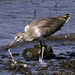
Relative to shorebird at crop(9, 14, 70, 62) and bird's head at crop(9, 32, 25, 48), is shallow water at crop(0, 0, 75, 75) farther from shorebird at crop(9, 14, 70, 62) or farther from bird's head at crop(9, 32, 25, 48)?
shorebird at crop(9, 14, 70, 62)

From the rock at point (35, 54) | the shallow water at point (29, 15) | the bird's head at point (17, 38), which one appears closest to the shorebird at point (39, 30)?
the bird's head at point (17, 38)

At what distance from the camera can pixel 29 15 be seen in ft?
49.5

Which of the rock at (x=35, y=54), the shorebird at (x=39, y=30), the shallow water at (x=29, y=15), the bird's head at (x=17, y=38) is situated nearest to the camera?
the bird's head at (x=17, y=38)

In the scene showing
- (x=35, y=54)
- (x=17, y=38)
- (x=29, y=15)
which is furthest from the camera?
(x=29, y=15)

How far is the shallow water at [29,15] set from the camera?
36.5 feet

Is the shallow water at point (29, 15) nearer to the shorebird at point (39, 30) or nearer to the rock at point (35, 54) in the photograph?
the rock at point (35, 54)

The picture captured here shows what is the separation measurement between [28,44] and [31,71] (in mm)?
3436

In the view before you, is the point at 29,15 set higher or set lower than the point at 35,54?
higher

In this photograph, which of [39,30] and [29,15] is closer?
[39,30]

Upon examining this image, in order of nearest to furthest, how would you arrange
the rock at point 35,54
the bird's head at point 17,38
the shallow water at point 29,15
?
the bird's head at point 17,38, the rock at point 35,54, the shallow water at point 29,15

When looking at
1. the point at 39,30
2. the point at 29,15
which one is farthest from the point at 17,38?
the point at 29,15

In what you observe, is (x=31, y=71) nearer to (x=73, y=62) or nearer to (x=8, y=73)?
(x=8, y=73)

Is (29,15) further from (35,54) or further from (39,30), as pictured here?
(35,54)

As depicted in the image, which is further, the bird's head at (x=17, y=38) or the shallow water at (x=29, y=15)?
the shallow water at (x=29, y=15)
